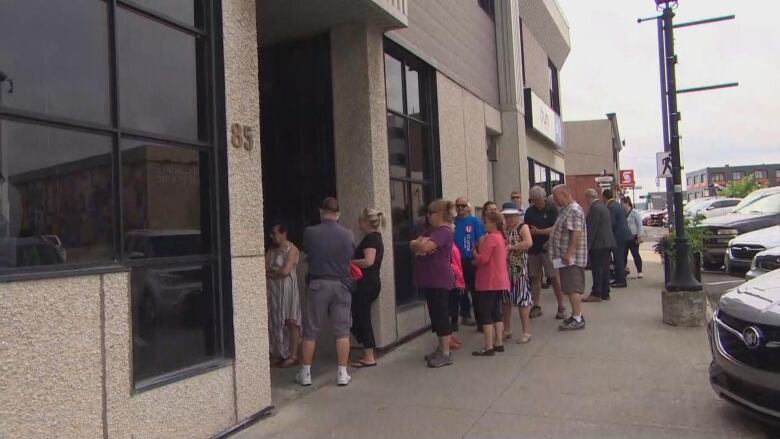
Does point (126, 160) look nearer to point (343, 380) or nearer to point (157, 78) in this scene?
point (157, 78)

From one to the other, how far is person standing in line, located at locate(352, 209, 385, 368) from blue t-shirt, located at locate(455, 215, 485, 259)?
156 centimetres

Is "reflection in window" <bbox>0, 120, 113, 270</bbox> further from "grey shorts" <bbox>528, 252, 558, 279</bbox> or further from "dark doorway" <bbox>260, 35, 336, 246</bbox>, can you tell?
"grey shorts" <bbox>528, 252, 558, 279</bbox>

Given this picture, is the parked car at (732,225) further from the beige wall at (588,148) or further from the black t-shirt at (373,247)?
the beige wall at (588,148)

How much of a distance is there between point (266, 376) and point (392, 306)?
2396mm

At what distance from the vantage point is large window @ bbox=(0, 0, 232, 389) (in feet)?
10.6

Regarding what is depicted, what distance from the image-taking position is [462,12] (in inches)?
407

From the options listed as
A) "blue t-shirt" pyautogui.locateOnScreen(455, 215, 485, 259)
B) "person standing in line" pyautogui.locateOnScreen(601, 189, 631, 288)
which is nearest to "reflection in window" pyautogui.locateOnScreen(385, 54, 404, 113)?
"blue t-shirt" pyautogui.locateOnScreen(455, 215, 485, 259)

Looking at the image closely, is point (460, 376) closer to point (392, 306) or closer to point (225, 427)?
point (392, 306)

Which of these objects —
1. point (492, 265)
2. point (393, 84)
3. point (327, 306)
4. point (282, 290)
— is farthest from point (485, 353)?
point (393, 84)

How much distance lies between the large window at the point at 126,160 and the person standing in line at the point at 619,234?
27.4ft

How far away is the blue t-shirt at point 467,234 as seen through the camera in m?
7.51

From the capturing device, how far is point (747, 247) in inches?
436

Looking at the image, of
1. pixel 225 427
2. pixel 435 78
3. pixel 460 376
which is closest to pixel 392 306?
pixel 460 376

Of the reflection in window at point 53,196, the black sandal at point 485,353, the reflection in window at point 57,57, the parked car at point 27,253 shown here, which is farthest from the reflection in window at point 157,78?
the black sandal at point 485,353
